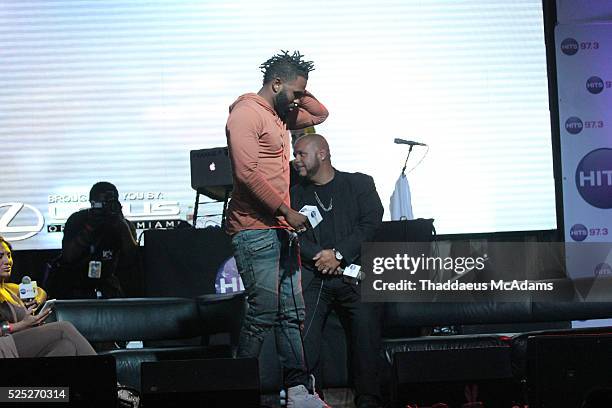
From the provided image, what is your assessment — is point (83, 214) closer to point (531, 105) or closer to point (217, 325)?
point (217, 325)

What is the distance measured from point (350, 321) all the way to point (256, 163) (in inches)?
47.4

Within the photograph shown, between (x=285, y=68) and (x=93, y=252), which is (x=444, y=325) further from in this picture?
(x=93, y=252)

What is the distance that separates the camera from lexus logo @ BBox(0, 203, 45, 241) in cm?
645

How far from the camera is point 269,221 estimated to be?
11.0 feet

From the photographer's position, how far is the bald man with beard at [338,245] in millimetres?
4047

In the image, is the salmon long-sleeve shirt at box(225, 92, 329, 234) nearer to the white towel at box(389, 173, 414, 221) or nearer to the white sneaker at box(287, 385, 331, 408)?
the white sneaker at box(287, 385, 331, 408)

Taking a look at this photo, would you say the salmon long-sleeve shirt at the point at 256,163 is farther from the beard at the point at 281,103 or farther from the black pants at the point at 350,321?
the black pants at the point at 350,321

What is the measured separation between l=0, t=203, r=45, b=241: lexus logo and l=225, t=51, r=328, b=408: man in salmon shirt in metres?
3.46

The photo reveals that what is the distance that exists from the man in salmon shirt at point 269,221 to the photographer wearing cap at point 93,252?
2157 mm

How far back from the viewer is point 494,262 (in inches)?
238

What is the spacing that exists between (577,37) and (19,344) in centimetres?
466

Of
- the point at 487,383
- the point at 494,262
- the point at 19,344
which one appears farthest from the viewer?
the point at 494,262

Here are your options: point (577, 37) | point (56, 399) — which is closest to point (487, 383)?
point (56, 399)

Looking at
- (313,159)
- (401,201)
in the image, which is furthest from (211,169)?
(313,159)
